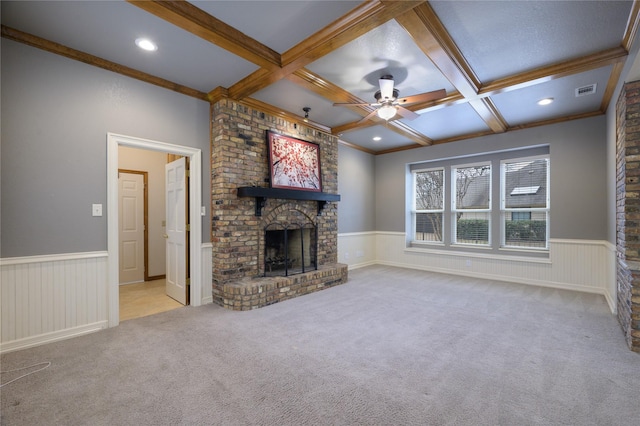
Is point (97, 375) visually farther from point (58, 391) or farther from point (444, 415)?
point (444, 415)

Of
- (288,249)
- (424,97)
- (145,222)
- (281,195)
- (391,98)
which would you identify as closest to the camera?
(424,97)

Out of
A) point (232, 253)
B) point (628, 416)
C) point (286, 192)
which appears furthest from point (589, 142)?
point (232, 253)

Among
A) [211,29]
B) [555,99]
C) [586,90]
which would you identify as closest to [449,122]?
[555,99]

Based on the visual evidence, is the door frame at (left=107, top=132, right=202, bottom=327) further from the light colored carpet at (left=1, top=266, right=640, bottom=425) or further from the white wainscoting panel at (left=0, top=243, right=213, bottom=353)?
the light colored carpet at (left=1, top=266, right=640, bottom=425)

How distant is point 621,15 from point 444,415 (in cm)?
325

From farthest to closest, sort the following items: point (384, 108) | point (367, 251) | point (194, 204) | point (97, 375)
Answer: point (367, 251) → point (194, 204) → point (384, 108) → point (97, 375)

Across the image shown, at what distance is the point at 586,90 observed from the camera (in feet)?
11.6

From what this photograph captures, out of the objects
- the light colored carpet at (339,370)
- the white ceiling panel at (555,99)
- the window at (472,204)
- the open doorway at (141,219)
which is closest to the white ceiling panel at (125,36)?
the open doorway at (141,219)

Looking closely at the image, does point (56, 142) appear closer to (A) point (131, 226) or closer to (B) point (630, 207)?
(A) point (131, 226)

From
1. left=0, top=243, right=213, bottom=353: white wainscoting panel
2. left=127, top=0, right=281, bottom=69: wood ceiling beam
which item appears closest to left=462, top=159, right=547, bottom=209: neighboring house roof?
left=127, top=0, right=281, bottom=69: wood ceiling beam

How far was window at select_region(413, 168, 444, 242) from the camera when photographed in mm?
6227

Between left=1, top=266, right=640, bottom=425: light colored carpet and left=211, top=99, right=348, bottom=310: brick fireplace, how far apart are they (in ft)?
1.21

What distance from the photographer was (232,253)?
3.78m

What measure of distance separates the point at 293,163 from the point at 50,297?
318 cm
